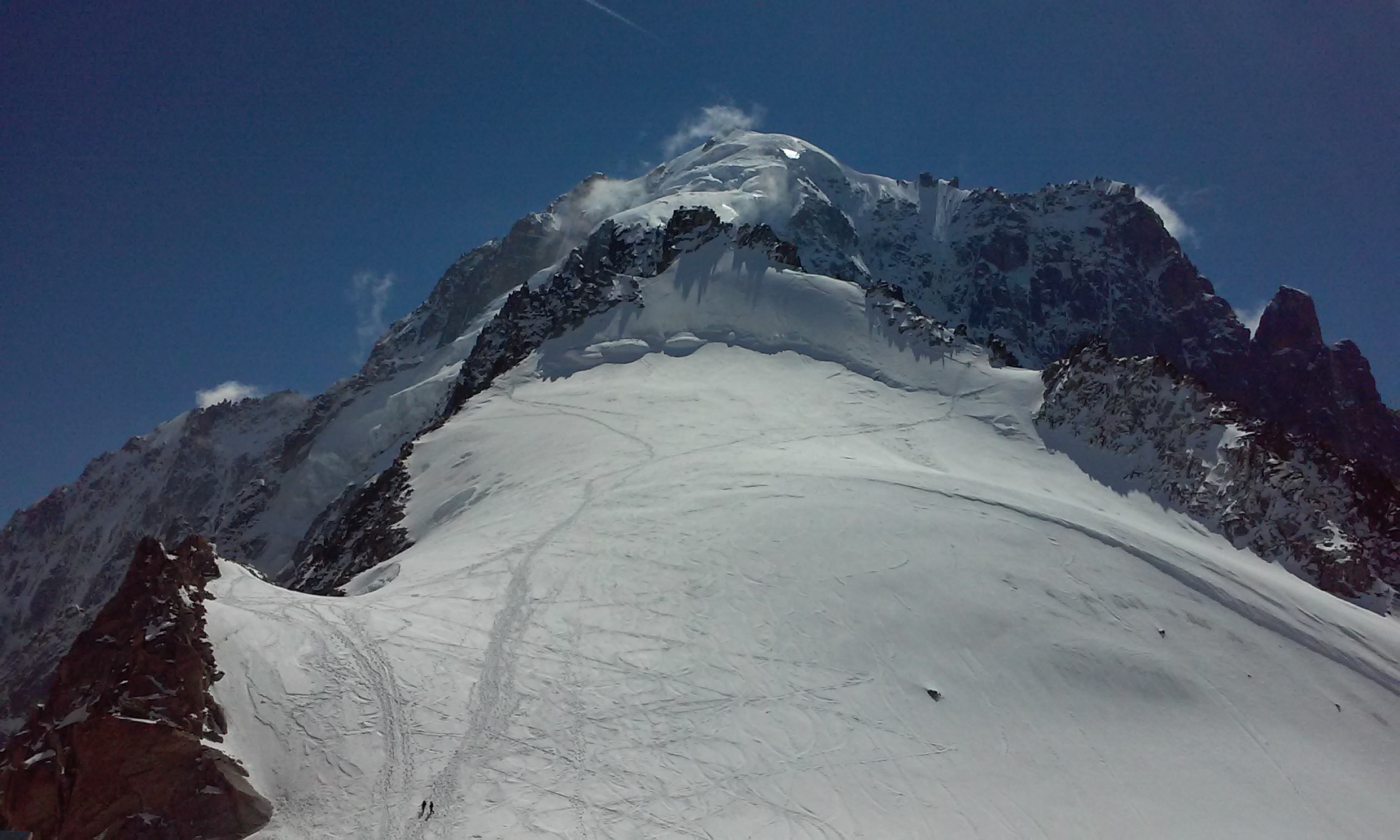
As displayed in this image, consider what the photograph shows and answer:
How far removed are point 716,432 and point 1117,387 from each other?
19.4 meters

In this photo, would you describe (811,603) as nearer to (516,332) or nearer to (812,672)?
(812,672)

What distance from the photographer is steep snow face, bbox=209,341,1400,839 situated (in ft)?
51.9

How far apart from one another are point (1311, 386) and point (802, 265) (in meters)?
83.3

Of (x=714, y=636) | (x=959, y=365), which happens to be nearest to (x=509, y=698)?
(x=714, y=636)

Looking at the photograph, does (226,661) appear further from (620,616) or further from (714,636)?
(714,636)

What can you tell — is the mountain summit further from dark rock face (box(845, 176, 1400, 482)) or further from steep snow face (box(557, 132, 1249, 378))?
dark rock face (box(845, 176, 1400, 482))

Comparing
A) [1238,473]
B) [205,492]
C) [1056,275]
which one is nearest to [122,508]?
[205,492]

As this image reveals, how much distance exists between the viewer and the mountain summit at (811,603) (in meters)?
16.2

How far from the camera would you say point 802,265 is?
10369cm

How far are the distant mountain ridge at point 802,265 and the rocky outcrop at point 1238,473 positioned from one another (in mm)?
63437

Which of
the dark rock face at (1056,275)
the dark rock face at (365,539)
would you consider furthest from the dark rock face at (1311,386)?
the dark rock face at (365,539)

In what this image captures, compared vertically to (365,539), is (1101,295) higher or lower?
higher

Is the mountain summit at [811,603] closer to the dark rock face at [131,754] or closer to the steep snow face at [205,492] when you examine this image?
the dark rock face at [131,754]

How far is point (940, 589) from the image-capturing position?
77.4 feet
